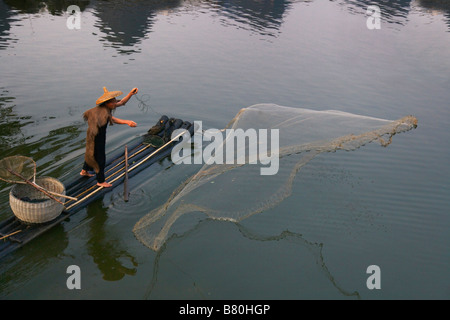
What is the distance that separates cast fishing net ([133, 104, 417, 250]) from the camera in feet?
18.1

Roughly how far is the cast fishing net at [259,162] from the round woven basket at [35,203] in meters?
1.10

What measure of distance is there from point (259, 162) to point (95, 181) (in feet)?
9.00

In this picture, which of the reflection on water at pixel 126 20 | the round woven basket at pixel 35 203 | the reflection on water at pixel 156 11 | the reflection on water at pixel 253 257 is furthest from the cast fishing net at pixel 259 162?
the reflection on water at pixel 126 20

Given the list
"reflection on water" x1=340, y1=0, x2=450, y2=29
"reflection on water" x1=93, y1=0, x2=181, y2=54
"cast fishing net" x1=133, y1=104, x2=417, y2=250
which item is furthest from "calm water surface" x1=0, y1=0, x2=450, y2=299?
"reflection on water" x1=340, y1=0, x2=450, y2=29

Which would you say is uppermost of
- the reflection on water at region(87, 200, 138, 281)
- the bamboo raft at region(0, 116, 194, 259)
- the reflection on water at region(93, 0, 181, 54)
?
the reflection on water at region(93, 0, 181, 54)

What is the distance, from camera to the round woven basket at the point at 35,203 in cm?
488

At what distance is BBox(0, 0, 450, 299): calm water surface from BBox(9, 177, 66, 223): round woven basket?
1.48 ft

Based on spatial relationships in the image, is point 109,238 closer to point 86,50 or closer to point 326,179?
point 326,179

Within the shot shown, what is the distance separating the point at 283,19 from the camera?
21.4m

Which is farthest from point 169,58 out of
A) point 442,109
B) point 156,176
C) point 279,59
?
point 442,109

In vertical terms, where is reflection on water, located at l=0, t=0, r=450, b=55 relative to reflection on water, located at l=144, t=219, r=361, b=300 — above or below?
above

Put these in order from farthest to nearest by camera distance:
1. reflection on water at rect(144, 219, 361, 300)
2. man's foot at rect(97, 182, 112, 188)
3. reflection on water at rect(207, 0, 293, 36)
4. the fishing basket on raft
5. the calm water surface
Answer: reflection on water at rect(207, 0, 293, 36) < man's foot at rect(97, 182, 112, 188) < the calm water surface < reflection on water at rect(144, 219, 361, 300) < the fishing basket on raft

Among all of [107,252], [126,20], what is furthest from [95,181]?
[126,20]

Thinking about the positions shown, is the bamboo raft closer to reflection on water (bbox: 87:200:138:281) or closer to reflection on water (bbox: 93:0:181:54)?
reflection on water (bbox: 87:200:138:281)
